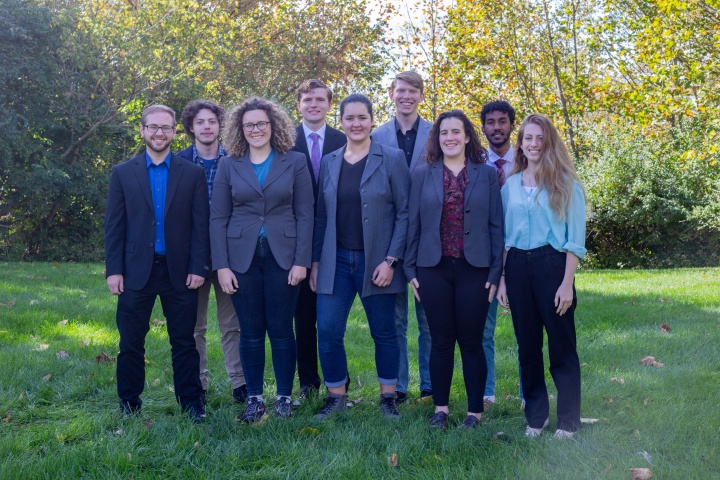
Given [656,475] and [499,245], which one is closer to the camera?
[656,475]

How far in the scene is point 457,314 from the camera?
490cm

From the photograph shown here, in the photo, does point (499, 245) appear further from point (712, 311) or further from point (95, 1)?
point (95, 1)

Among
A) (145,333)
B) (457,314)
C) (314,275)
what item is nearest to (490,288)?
(457,314)

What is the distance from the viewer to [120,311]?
5078mm

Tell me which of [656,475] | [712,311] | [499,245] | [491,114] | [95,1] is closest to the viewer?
[656,475]

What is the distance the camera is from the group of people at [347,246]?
4758 millimetres

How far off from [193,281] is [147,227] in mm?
510

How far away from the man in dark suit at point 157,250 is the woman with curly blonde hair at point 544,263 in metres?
2.27

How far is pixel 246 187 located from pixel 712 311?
703 centimetres

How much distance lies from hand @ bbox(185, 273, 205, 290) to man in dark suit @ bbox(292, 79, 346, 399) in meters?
0.89

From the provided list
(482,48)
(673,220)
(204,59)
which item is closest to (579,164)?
(673,220)

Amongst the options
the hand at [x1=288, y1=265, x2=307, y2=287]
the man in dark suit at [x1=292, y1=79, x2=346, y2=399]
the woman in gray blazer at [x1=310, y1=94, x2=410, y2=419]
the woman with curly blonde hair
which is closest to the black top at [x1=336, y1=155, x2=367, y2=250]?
the woman in gray blazer at [x1=310, y1=94, x2=410, y2=419]

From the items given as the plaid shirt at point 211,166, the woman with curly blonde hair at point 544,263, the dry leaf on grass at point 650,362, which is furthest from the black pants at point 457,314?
the dry leaf on grass at point 650,362

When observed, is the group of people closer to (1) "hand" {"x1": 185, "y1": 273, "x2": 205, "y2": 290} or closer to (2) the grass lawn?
(1) "hand" {"x1": 185, "y1": 273, "x2": 205, "y2": 290}
